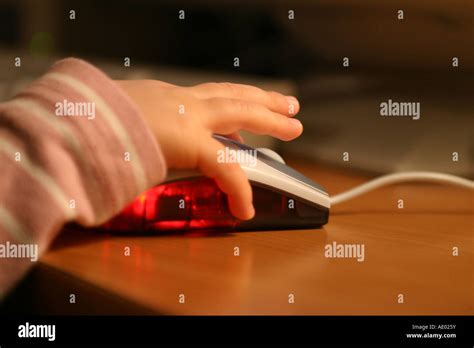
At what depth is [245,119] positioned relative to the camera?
45 centimetres

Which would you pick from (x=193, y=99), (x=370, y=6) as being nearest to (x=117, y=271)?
(x=193, y=99)

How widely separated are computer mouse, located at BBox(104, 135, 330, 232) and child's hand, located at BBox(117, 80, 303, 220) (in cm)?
1

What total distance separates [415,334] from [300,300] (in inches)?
2.8

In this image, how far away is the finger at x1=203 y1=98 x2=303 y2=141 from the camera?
1.44 feet

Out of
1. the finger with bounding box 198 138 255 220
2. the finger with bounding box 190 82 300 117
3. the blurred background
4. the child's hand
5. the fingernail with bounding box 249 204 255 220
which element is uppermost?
the blurred background

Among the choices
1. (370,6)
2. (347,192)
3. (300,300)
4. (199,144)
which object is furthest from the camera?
(370,6)

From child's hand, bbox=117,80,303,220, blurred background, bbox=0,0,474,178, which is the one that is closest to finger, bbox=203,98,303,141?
child's hand, bbox=117,80,303,220

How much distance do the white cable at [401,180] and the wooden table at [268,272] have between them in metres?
0.07

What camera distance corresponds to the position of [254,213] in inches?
16.9

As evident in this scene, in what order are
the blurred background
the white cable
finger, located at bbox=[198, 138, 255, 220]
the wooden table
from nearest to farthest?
the wooden table < finger, located at bbox=[198, 138, 255, 220] < the white cable < the blurred background

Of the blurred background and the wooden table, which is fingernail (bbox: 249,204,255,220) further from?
the blurred background

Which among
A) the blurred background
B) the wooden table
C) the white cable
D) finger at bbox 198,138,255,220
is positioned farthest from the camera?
the blurred background

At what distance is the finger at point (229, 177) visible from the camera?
1.34 ft

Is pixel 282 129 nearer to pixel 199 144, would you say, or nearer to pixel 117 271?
pixel 199 144
